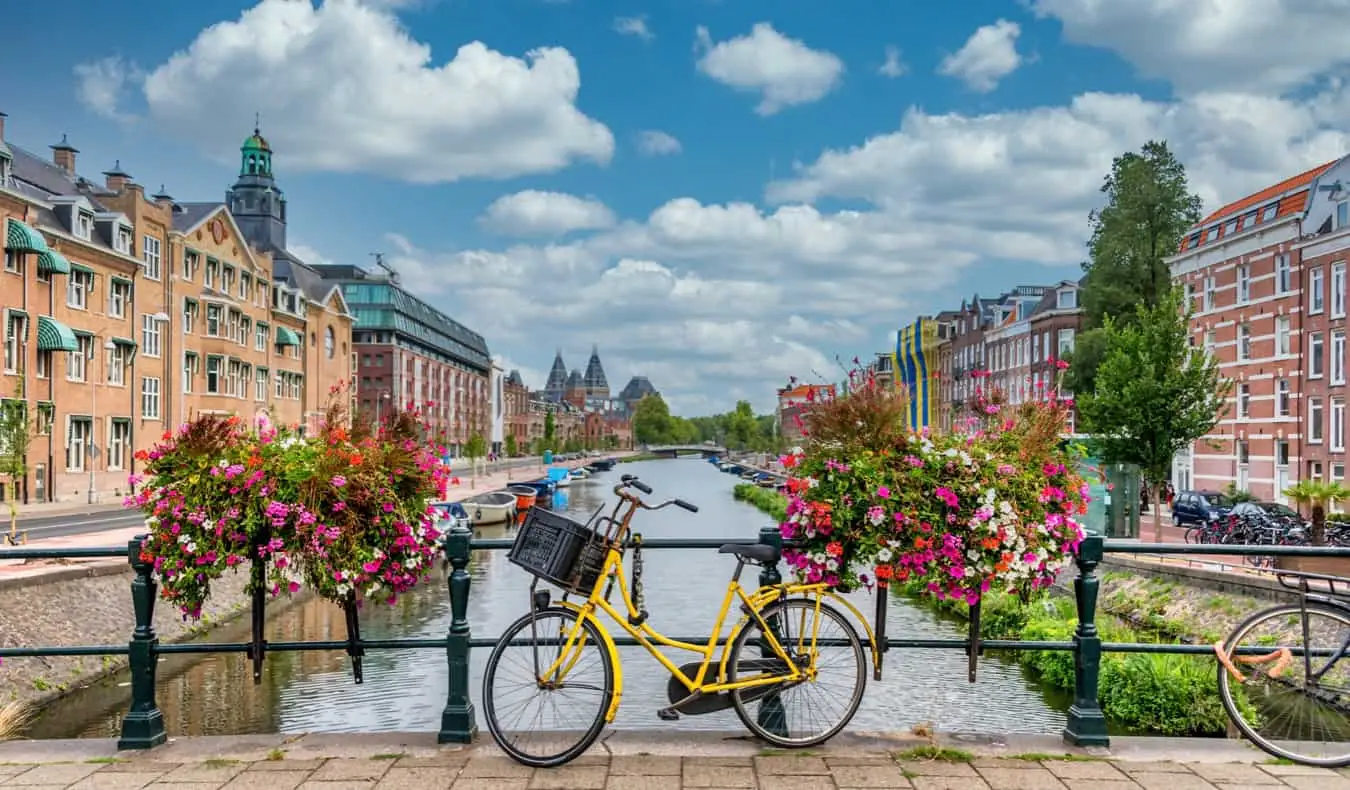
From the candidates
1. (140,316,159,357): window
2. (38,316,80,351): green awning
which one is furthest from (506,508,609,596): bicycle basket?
(140,316,159,357): window

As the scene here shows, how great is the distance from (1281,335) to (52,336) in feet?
148

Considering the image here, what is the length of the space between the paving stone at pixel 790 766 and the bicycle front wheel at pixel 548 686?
84 cm

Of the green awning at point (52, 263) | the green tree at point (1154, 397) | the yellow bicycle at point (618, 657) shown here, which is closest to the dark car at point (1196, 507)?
the green tree at point (1154, 397)

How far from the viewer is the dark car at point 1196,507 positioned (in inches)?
1365

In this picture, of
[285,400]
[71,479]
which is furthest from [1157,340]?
[285,400]

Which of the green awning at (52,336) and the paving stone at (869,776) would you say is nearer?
the paving stone at (869,776)

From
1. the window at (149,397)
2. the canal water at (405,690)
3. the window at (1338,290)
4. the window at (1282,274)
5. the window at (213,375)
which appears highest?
the window at (1282,274)

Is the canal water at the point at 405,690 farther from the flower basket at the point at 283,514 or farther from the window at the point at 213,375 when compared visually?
the window at the point at 213,375

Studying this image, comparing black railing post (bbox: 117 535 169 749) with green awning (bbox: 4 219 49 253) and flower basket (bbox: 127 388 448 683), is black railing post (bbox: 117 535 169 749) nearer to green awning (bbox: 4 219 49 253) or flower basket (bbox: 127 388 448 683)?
flower basket (bbox: 127 388 448 683)

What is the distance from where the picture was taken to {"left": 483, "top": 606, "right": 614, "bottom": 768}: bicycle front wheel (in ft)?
17.9

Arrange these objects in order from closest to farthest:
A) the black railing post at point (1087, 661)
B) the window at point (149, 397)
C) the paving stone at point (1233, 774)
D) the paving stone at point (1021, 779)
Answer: the paving stone at point (1021, 779)
the paving stone at point (1233, 774)
the black railing post at point (1087, 661)
the window at point (149, 397)

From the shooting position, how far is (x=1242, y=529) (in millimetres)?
26266

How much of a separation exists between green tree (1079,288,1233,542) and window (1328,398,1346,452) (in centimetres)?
620

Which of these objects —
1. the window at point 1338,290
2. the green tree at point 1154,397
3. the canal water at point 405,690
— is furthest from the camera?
the window at point 1338,290
